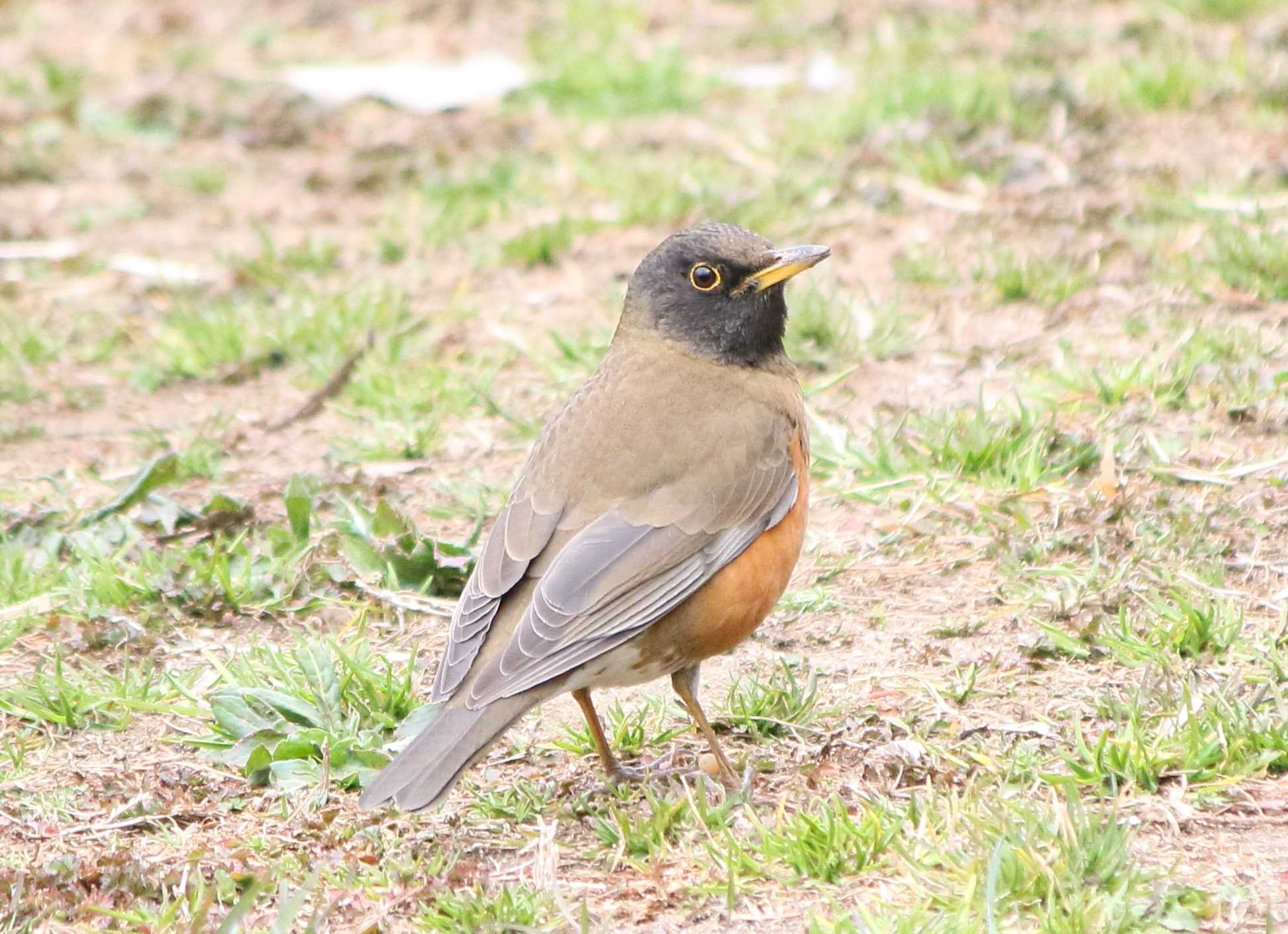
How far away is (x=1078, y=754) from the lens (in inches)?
186

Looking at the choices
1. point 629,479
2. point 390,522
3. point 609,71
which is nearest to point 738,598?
point 629,479

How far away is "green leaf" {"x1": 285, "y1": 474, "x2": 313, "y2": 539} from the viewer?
633cm

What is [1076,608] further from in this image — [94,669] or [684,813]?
[94,669]

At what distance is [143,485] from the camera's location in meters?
6.68

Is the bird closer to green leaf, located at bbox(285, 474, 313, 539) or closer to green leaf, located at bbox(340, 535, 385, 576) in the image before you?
green leaf, located at bbox(340, 535, 385, 576)

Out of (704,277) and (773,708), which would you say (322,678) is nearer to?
(773,708)

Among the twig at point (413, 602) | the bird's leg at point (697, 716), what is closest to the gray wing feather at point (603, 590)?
the bird's leg at point (697, 716)

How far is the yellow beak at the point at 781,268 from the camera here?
5.71 meters

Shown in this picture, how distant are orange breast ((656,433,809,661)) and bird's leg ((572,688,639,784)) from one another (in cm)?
33

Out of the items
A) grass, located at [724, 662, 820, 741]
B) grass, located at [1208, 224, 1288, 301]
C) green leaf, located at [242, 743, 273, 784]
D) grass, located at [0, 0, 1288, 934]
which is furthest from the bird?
grass, located at [1208, 224, 1288, 301]

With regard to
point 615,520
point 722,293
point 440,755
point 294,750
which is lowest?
point 294,750

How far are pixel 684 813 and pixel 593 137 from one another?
6.49 meters

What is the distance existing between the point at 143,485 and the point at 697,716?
8.78 ft

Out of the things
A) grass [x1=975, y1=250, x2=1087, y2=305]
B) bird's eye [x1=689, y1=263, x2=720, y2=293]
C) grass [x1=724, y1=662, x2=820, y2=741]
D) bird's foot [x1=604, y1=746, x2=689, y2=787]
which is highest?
bird's eye [x1=689, y1=263, x2=720, y2=293]
